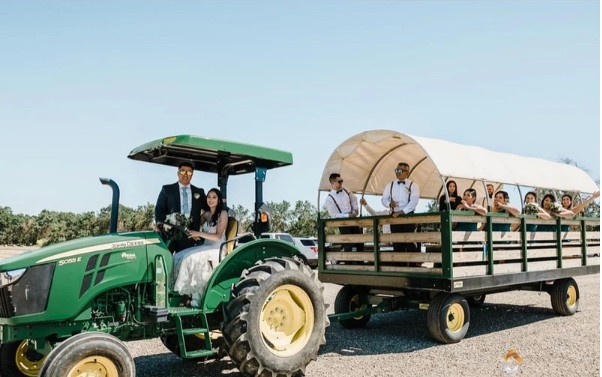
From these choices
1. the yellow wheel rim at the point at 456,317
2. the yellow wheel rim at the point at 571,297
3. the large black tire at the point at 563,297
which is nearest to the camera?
the yellow wheel rim at the point at 456,317

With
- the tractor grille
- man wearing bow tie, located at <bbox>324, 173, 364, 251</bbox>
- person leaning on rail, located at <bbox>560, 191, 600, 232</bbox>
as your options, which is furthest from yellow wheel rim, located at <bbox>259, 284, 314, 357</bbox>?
person leaning on rail, located at <bbox>560, 191, 600, 232</bbox>

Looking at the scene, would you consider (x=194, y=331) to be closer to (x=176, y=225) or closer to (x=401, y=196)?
(x=176, y=225)

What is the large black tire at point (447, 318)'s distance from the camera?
25.0ft

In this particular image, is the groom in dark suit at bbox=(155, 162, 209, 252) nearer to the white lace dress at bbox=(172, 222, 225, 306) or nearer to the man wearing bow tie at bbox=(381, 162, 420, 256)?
the white lace dress at bbox=(172, 222, 225, 306)

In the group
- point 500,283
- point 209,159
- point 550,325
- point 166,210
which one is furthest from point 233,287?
point 550,325

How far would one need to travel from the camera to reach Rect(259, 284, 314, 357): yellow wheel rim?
575 centimetres

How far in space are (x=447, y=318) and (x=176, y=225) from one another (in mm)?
4064

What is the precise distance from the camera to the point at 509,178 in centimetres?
919

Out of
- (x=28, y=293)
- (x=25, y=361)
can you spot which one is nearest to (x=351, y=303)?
(x=25, y=361)

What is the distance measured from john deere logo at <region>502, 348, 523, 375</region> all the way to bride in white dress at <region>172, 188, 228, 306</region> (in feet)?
11.3

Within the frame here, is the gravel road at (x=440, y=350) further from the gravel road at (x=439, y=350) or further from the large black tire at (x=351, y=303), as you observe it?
the large black tire at (x=351, y=303)

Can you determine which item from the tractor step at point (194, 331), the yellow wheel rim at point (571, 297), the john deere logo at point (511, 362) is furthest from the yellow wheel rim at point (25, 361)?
the yellow wheel rim at point (571, 297)

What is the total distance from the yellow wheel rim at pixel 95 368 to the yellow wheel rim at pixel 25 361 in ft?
4.16

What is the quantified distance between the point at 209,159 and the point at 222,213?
94 cm
